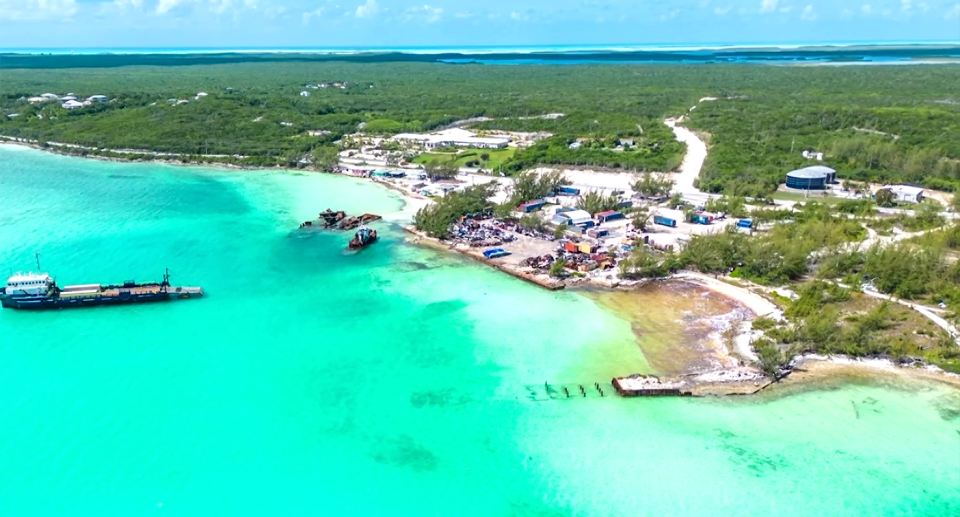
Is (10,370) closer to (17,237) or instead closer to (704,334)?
(17,237)

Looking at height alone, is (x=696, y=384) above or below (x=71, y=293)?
below

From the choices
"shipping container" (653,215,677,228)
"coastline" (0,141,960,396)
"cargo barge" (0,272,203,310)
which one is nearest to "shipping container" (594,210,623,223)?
"shipping container" (653,215,677,228)

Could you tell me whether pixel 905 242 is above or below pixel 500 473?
above

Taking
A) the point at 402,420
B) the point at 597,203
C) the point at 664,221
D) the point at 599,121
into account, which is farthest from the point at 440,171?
the point at 402,420

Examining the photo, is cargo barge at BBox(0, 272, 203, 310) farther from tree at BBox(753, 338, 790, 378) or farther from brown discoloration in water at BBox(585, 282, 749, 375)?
tree at BBox(753, 338, 790, 378)

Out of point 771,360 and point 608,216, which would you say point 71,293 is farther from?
point 608,216

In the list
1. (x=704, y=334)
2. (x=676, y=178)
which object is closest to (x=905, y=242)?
(x=704, y=334)
